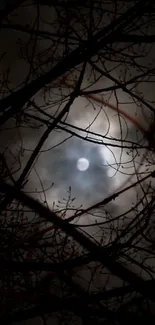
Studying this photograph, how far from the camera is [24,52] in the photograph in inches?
84.7

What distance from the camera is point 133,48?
7.25 feet

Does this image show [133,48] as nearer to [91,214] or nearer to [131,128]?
[131,128]

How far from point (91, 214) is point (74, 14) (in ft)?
3.28

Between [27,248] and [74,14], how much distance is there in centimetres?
110

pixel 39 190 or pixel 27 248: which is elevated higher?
pixel 39 190

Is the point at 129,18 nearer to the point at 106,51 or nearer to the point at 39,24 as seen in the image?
the point at 106,51

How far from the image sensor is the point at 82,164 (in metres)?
2.32

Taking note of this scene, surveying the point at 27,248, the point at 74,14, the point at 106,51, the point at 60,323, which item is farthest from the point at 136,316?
the point at 74,14

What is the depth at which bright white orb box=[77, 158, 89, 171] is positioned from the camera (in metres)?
2.31

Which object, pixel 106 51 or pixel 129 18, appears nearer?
pixel 129 18

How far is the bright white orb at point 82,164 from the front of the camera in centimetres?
231

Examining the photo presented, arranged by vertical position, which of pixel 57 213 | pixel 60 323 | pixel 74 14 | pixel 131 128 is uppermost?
pixel 74 14

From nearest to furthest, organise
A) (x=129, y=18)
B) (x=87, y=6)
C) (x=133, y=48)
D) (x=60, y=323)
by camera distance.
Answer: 1. (x=129, y=18)
2. (x=87, y=6)
3. (x=133, y=48)
4. (x=60, y=323)

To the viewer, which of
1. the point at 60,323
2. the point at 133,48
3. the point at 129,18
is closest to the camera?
the point at 129,18
